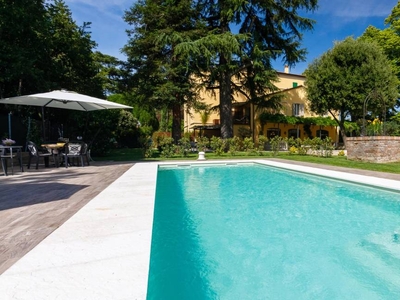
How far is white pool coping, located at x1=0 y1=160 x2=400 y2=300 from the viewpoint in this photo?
6.07 feet

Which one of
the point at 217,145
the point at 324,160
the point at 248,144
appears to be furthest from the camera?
→ the point at 248,144

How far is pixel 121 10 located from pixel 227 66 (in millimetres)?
9338

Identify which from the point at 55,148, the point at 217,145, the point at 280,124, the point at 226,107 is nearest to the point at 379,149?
the point at 217,145

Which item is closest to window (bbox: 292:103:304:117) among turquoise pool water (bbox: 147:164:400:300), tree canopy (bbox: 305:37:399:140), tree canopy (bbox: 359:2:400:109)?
tree canopy (bbox: 305:37:399:140)

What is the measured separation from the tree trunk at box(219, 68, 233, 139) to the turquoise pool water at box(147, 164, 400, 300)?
1298cm

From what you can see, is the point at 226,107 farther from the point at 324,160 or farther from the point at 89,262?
the point at 89,262

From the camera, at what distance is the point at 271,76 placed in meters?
18.4

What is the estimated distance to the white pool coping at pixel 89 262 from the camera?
6.07ft

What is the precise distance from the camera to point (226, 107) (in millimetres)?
19656

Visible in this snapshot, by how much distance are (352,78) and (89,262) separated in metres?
25.0

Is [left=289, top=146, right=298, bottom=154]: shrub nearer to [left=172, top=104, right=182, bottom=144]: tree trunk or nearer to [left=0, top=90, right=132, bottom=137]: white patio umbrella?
[left=172, top=104, right=182, bottom=144]: tree trunk

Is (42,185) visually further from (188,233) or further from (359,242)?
(359,242)

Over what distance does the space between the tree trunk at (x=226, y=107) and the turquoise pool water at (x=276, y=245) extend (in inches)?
511

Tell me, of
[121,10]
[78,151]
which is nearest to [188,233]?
[78,151]
